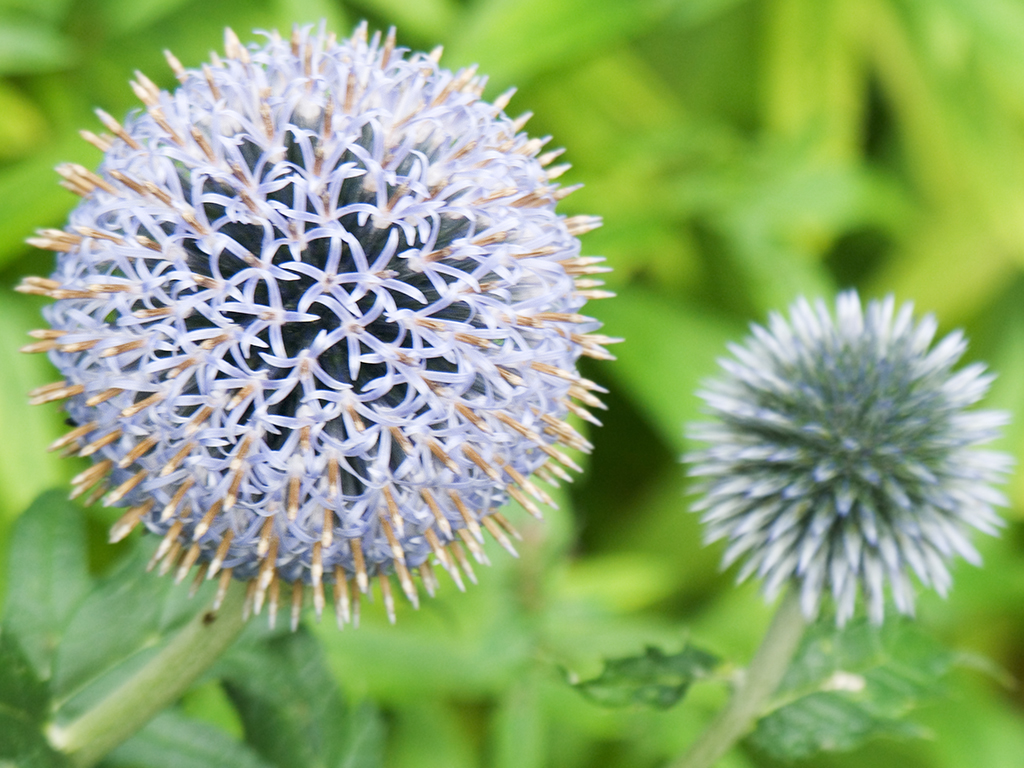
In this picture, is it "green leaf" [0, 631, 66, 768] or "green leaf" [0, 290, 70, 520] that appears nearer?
"green leaf" [0, 631, 66, 768]

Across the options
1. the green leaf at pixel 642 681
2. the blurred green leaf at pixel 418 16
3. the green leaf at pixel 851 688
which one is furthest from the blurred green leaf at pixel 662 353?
the green leaf at pixel 642 681

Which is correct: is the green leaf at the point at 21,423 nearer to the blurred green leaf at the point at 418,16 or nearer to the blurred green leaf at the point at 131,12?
the blurred green leaf at the point at 131,12

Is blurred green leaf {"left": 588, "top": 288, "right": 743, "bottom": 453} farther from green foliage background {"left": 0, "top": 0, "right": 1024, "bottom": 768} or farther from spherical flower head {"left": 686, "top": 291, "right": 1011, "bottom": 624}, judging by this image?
spherical flower head {"left": 686, "top": 291, "right": 1011, "bottom": 624}

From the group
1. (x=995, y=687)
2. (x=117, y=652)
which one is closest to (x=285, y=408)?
(x=117, y=652)

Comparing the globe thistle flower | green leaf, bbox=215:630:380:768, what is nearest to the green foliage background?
green leaf, bbox=215:630:380:768

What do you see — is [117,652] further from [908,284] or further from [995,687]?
[995,687]
